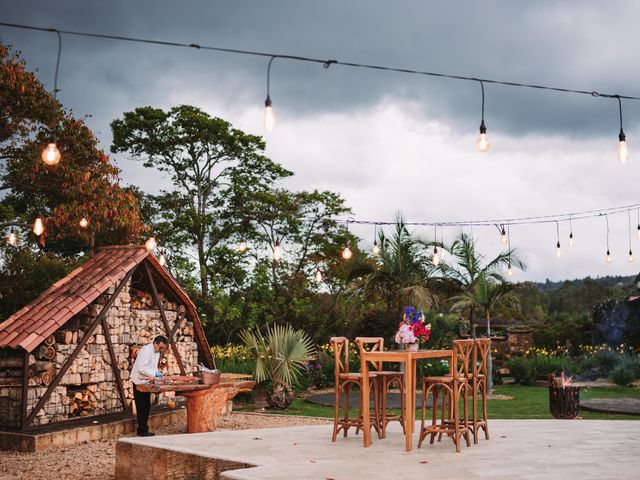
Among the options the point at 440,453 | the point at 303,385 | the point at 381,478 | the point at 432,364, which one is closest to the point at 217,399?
the point at 440,453

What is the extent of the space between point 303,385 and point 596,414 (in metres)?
7.07

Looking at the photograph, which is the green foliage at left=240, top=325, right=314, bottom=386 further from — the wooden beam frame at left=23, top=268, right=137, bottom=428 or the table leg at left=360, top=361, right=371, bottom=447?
the table leg at left=360, top=361, right=371, bottom=447

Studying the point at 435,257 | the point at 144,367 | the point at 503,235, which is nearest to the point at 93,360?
the point at 144,367

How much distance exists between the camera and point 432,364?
61.7ft

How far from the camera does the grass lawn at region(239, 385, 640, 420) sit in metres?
12.0

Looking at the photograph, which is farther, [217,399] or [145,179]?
[145,179]

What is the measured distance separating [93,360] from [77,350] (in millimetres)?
Result: 600

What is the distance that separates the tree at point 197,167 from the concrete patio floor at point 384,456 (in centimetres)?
1503

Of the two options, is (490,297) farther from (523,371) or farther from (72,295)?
(72,295)

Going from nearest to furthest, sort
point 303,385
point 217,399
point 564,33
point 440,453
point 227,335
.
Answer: point 440,453
point 217,399
point 564,33
point 303,385
point 227,335

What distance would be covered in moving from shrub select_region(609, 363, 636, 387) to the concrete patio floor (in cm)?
907

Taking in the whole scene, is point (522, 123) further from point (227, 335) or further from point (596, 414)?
point (227, 335)

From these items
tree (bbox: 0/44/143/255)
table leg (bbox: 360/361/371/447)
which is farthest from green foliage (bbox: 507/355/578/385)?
table leg (bbox: 360/361/371/447)

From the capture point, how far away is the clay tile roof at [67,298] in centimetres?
956
